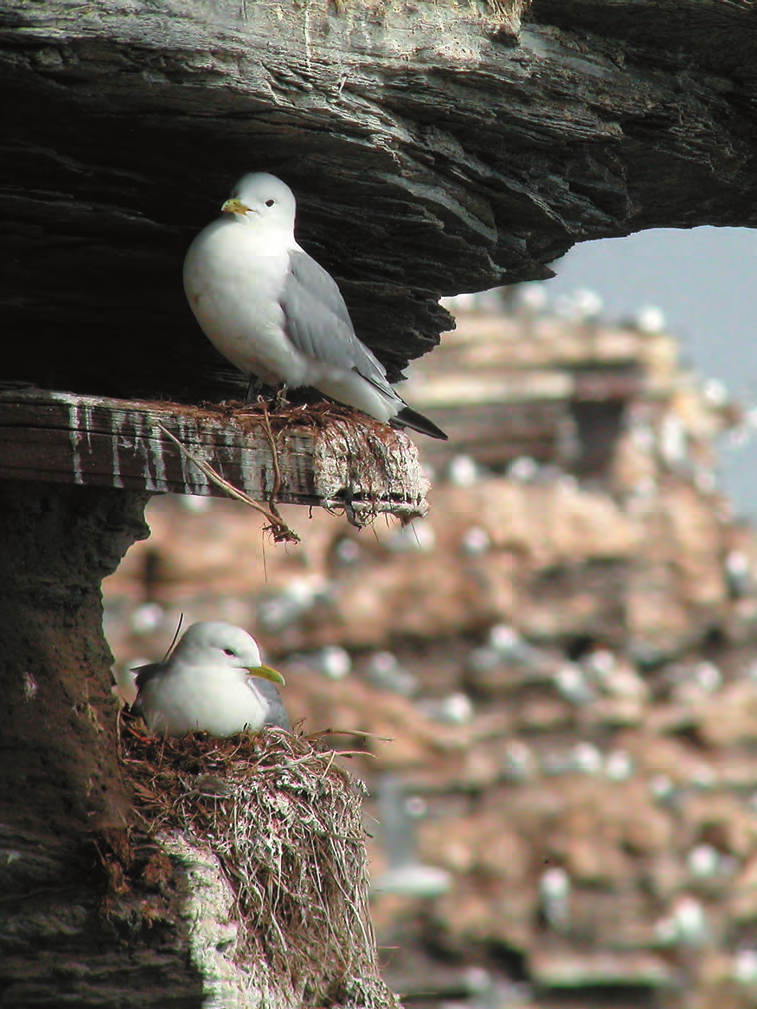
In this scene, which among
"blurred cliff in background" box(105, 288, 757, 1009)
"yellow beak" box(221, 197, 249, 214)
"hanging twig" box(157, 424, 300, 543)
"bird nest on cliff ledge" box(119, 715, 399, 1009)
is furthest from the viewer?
"blurred cliff in background" box(105, 288, 757, 1009)

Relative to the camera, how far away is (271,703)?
110 inches

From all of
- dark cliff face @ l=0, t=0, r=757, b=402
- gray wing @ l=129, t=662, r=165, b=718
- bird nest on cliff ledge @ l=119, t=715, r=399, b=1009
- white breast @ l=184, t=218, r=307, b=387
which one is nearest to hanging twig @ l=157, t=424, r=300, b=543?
white breast @ l=184, t=218, r=307, b=387

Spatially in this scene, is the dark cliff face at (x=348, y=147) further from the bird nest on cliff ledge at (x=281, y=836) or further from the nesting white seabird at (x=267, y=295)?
the bird nest on cliff ledge at (x=281, y=836)

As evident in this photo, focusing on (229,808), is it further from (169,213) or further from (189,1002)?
(169,213)

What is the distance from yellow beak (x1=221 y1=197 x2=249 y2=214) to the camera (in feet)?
7.04

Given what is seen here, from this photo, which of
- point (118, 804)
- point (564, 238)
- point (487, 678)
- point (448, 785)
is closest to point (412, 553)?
point (487, 678)

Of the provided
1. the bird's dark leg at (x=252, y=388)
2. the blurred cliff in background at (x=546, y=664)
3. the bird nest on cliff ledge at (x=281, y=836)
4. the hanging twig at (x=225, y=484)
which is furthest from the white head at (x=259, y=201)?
the blurred cliff in background at (x=546, y=664)

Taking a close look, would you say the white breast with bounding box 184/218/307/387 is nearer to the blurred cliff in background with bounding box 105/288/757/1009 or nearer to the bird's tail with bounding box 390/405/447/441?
the bird's tail with bounding box 390/405/447/441

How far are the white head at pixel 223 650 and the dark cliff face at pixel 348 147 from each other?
0.58m

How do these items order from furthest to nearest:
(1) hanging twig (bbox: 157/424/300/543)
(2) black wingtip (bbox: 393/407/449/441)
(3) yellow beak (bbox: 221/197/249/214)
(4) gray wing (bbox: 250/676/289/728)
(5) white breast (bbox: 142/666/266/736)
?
(4) gray wing (bbox: 250/676/289/728)
(5) white breast (bbox: 142/666/266/736)
(2) black wingtip (bbox: 393/407/449/441)
(3) yellow beak (bbox: 221/197/249/214)
(1) hanging twig (bbox: 157/424/300/543)

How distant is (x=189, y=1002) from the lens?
85.4 inches

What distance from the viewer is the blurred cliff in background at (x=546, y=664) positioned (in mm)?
6926

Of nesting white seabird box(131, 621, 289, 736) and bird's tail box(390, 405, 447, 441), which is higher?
bird's tail box(390, 405, 447, 441)

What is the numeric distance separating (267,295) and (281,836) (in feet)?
3.25
